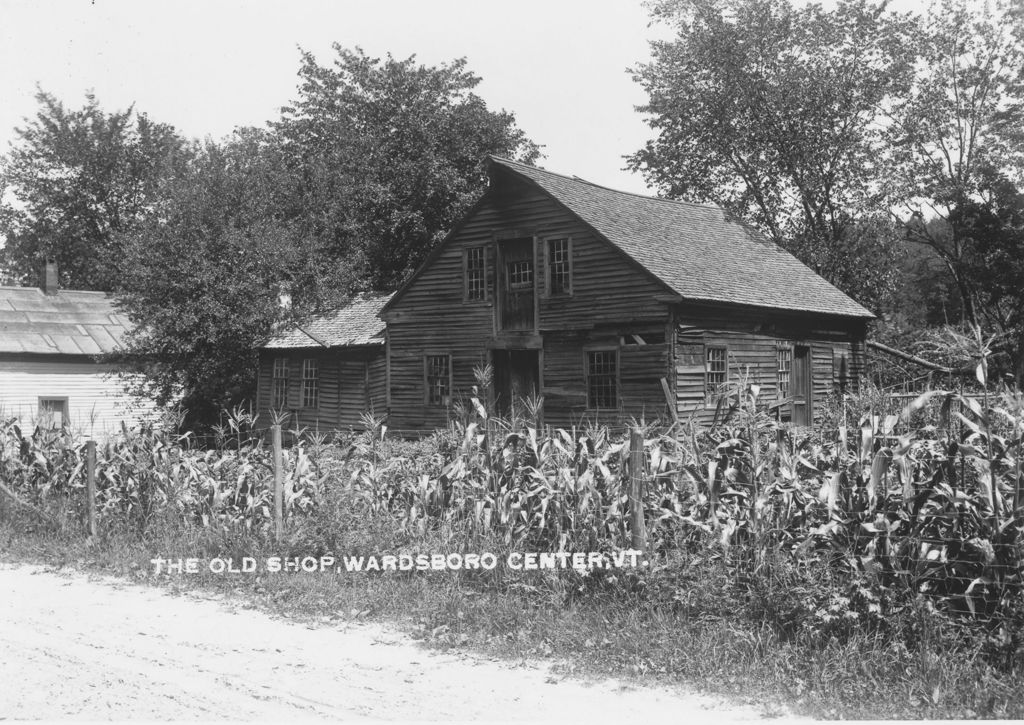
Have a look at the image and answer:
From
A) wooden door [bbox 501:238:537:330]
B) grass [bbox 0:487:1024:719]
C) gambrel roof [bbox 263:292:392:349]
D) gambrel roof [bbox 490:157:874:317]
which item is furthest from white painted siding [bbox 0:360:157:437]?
grass [bbox 0:487:1024:719]

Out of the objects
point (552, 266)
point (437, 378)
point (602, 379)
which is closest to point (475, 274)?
point (552, 266)

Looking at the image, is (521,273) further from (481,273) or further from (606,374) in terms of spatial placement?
(606,374)

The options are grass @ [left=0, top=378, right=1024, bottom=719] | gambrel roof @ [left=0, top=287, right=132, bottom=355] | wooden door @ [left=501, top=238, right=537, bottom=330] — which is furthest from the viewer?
gambrel roof @ [left=0, top=287, right=132, bottom=355]

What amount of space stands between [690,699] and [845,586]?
1364mm

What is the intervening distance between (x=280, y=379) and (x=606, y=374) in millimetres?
12524

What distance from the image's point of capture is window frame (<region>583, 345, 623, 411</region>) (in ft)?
70.3

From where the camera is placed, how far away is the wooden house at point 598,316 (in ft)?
69.4

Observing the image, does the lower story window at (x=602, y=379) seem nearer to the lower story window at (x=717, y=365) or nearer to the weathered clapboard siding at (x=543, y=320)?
the weathered clapboard siding at (x=543, y=320)

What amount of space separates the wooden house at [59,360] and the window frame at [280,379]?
13.5 feet

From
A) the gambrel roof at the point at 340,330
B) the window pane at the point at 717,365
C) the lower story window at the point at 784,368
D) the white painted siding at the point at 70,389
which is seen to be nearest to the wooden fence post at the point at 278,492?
the window pane at the point at 717,365

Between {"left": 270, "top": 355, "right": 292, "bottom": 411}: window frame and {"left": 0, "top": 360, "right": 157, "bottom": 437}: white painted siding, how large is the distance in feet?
13.3

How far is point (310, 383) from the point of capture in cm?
2891

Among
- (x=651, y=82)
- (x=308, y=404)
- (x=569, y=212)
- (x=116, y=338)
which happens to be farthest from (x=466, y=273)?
(x=651, y=82)

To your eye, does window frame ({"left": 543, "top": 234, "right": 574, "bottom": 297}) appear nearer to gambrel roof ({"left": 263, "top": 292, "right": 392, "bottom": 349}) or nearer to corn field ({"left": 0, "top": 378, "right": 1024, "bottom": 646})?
gambrel roof ({"left": 263, "top": 292, "right": 392, "bottom": 349})
